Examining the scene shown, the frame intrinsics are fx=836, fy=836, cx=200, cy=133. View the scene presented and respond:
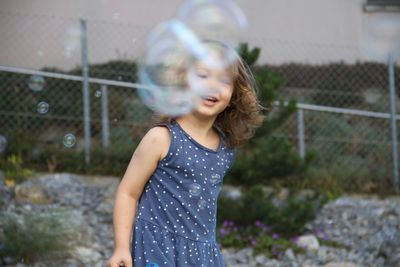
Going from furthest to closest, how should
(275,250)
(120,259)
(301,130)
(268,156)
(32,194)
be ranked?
(301,130) → (32,194) → (268,156) → (275,250) → (120,259)

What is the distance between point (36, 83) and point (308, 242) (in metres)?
2.74

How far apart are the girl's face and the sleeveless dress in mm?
124

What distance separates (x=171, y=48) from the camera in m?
3.46

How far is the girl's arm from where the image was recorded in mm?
2803

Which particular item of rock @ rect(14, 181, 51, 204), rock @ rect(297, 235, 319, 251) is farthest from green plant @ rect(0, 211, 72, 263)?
rock @ rect(297, 235, 319, 251)

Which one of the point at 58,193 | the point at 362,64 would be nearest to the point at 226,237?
the point at 58,193

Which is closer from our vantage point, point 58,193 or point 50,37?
point 58,193

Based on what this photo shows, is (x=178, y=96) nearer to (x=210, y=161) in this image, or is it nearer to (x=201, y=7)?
(x=210, y=161)

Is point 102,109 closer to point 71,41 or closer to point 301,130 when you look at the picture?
point 71,41

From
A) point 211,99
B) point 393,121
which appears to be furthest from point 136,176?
point 393,121

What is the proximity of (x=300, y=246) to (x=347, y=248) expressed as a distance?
1.35 feet

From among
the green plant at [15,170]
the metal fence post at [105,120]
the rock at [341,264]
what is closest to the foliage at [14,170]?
the green plant at [15,170]

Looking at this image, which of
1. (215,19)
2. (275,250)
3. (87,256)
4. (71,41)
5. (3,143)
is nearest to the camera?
(215,19)

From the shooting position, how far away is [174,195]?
9.25 feet
